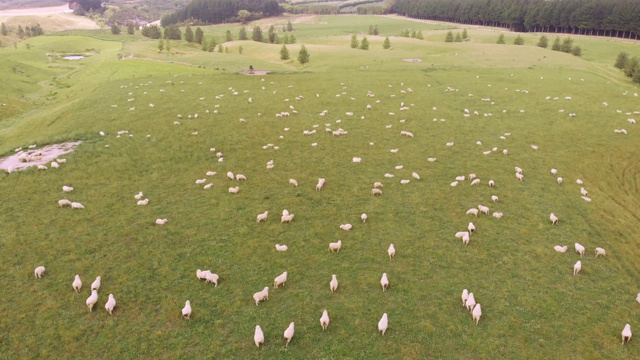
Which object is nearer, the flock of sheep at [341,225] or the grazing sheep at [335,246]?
the flock of sheep at [341,225]

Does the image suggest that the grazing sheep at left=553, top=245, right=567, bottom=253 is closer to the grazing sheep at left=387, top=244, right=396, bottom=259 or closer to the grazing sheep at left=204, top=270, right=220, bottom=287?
the grazing sheep at left=387, top=244, right=396, bottom=259

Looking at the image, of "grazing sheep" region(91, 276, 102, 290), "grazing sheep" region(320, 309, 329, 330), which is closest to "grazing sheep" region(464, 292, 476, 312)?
"grazing sheep" region(320, 309, 329, 330)

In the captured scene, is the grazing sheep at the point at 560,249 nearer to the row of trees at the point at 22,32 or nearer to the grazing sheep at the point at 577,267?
the grazing sheep at the point at 577,267

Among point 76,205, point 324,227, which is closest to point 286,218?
point 324,227

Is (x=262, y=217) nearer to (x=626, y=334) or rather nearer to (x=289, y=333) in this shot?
(x=289, y=333)

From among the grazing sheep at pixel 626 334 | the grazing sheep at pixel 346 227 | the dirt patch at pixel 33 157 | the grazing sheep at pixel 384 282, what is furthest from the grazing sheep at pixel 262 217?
the dirt patch at pixel 33 157

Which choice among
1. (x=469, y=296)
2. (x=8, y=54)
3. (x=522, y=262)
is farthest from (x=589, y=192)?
(x=8, y=54)
